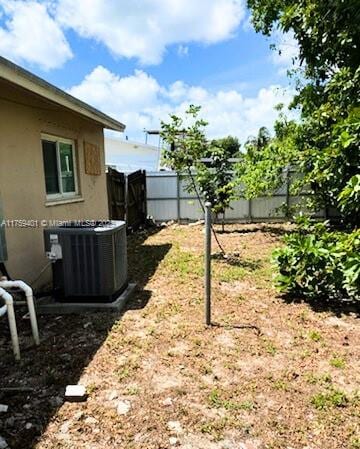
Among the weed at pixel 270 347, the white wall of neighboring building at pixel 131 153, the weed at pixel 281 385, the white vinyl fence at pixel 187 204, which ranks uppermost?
the white wall of neighboring building at pixel 131 153

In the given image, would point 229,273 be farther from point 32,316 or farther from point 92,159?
point 92,159

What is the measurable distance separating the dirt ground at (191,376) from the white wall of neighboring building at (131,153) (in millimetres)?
17482

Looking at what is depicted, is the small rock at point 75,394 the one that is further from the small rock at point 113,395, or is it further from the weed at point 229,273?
the weed at point 229,273

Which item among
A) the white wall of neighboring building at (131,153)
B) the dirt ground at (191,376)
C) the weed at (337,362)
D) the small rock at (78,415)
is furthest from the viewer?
the white wall of neighboring building at (131,153)

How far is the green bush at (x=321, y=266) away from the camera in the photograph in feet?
12.9

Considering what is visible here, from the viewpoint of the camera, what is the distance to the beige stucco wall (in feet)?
13.6

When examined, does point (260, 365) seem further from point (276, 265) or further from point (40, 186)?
point (40, 186)

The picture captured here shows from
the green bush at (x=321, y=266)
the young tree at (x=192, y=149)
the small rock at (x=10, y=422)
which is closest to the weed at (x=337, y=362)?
the green bush at (x=321, y=266)

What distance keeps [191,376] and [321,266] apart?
7.38 ft

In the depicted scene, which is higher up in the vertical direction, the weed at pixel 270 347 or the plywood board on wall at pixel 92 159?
the plywood board on wall at pixel 92 159

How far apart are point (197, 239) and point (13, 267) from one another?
5195mm

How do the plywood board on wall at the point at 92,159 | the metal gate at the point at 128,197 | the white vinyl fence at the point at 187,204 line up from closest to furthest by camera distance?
the plywood board on wall at the point at 92,159
the metal gate at the point at 128,197
the white vinyl fence at the point at 187,204

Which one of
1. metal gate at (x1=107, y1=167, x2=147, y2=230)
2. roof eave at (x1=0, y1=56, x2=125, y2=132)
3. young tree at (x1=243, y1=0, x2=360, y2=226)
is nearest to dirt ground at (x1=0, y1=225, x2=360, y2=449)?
young tree at (x1=243, y1=0, x2=360, y2=226)

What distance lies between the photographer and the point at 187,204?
11.6 meters
